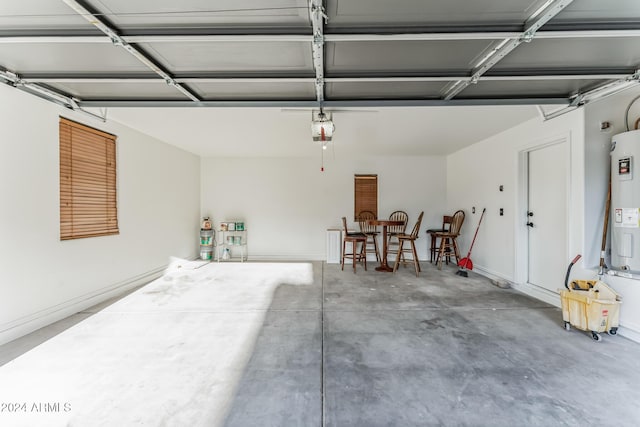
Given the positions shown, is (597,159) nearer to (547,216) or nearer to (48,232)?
(547,216)

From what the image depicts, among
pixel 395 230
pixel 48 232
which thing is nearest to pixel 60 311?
pixel 48 232

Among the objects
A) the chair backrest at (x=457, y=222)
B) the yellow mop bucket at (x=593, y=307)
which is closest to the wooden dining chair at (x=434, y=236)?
the chair backrest at (x=457, y=222)

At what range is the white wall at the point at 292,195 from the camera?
238 inches

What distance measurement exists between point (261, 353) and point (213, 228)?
4510 mm

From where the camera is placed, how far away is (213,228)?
20.2 feet

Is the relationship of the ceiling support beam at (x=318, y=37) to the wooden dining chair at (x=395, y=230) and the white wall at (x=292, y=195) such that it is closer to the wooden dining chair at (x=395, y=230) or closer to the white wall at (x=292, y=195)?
the white wall at (x=292, y=195)

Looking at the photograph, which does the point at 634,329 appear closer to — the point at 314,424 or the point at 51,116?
the point at 314,424

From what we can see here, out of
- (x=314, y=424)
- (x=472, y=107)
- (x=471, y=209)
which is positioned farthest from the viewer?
(x=471, y=209)

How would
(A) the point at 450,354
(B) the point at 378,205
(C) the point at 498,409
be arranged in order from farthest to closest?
(B) the point at 378,205, (A) the point at 450,354, (C) the point at 498,409

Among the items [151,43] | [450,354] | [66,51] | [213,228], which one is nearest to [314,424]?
[450,354]

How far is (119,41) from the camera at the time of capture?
1.75 m

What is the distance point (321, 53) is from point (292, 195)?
14.4 ft

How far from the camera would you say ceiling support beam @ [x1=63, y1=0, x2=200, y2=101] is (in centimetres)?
152

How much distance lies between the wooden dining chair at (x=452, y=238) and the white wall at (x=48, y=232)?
17.3 feet
